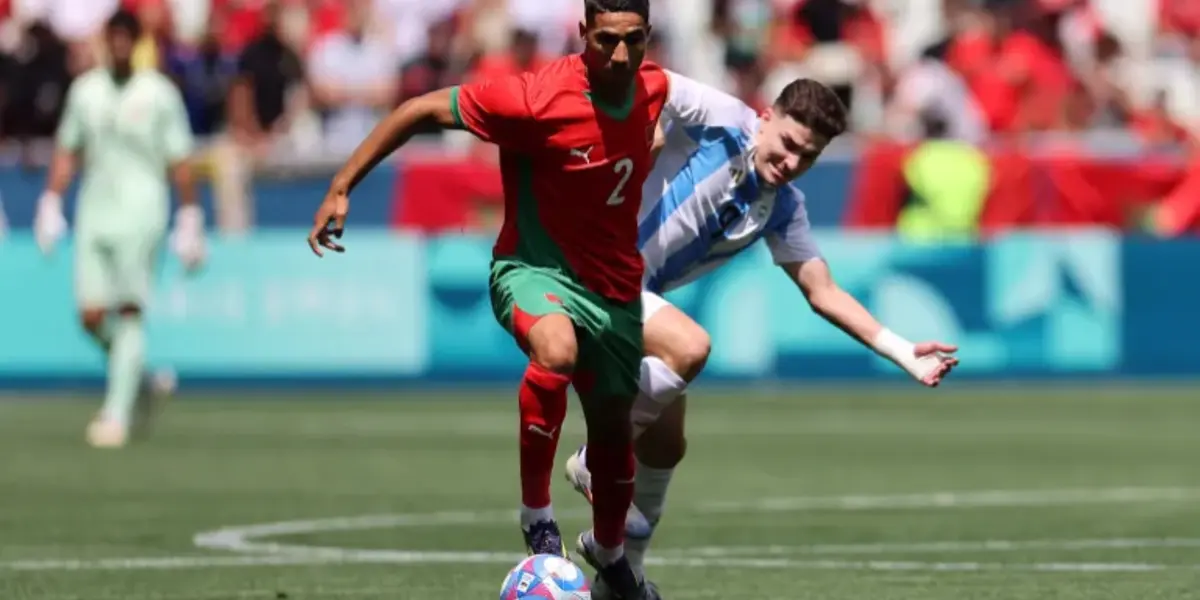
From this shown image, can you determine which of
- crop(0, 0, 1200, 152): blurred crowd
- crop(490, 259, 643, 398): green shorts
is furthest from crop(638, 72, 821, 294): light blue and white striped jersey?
crop(0, 0, 1200, 152): blurred crowd

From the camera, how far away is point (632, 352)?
28.4ft

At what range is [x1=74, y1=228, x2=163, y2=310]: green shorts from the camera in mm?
16578

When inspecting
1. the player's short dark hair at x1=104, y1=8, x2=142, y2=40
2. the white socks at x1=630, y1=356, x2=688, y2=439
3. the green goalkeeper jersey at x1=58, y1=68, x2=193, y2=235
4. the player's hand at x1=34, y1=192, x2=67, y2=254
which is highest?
the white socks at x1=630, y1=356, x2=688, y2=439

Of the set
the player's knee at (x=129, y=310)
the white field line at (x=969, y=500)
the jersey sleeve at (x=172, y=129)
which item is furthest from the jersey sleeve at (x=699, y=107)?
the player's knee at (x=129, y=310)

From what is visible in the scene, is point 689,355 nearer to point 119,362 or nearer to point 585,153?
point 585,153

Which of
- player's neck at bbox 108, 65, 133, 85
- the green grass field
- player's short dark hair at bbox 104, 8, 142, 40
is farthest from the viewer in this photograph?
player's neck at bbox 108, 65, 133, 85

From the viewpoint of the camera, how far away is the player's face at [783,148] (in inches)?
350

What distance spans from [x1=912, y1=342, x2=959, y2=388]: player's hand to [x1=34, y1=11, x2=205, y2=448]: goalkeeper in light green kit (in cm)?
857

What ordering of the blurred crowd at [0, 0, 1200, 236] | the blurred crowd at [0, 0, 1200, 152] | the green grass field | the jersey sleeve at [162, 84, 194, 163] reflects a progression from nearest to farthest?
the green grass field
the jersey sleeve at [162, 84, 194, 163]
the blurred crowd at [0, 0, 1200, 236]
the blurred crowd at [0, 0, 1200, 152]

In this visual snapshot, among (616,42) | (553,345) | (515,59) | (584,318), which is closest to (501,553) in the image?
(584,318)

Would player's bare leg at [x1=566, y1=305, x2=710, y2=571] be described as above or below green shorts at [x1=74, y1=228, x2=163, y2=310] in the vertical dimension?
above

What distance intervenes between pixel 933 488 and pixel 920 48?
41.3ft

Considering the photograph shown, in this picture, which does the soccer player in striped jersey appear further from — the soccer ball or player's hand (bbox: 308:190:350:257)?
player's hand (bbox: 308:190:350:257)

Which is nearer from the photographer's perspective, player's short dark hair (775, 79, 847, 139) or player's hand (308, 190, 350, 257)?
player's hand (308, 190, 350, 257)
